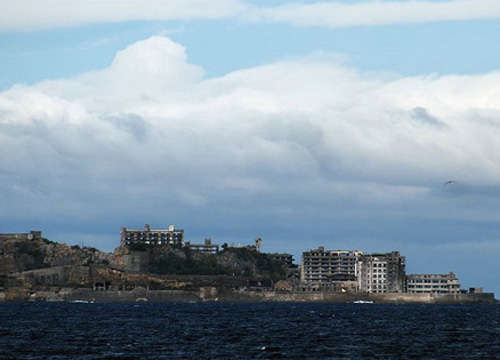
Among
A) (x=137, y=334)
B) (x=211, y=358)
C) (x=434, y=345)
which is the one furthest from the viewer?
(x=137, y=334)

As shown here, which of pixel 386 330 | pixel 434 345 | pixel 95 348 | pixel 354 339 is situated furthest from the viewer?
pixel 386 330

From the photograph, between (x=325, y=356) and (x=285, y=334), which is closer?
(x=325, y=356)

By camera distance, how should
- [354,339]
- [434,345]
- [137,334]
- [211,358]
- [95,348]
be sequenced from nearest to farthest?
[211,358]
[95,348]
[434,345]
[354,339]
[137,334]

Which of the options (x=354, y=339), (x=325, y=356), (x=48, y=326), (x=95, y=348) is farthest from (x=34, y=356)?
(x=48, y=326)

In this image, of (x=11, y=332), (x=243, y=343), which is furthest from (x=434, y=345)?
(x=11, y=332)

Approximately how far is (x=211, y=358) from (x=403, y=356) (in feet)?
74.9

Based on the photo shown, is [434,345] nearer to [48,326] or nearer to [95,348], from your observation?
[95,348]

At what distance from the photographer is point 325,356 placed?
393 feet

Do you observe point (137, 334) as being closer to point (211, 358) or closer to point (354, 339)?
point (354, 339)

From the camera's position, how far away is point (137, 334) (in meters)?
164

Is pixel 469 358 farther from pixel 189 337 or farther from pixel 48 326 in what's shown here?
pixel 48 326

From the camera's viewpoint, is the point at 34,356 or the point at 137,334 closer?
the point at 34,356

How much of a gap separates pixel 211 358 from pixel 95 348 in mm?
20405

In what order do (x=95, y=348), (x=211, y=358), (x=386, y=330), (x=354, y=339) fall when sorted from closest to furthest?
(x=211, y=358)
(x=95, y=348)
(x=354, y=339)
(x=386, y=330)
